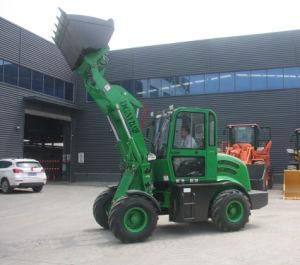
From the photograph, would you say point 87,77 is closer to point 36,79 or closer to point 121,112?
point 121,112

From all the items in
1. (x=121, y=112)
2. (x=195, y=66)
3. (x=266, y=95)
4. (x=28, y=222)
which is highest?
(x=195, y=66)

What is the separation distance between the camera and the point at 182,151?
10.9 m

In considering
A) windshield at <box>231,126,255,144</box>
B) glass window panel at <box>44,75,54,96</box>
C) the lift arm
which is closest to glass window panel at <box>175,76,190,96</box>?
windshield at <box>231,126,255,144</box>

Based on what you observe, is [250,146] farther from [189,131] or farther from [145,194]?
[145,194]

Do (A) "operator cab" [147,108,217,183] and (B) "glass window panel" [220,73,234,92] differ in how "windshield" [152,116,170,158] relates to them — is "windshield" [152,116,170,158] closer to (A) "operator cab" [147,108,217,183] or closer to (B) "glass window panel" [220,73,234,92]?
(A) "operator cab" [147,108,217,183]

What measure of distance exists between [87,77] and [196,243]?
13.5 feet

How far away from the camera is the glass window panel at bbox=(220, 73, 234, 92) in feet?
105

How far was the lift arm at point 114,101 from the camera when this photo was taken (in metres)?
10.4

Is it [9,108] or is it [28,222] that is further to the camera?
Answer: [9,108]

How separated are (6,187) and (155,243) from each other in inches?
613

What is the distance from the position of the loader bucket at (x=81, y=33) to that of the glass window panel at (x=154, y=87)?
23827 millimetres

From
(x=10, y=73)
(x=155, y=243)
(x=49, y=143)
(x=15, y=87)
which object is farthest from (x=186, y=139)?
(x=49, y=143)

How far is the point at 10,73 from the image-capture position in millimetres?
29453

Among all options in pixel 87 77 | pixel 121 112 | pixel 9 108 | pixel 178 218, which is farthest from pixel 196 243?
pixel 9 108
